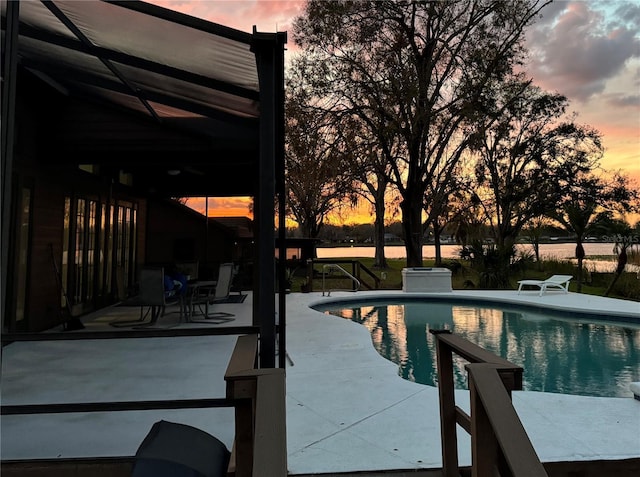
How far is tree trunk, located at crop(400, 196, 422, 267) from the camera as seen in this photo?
47.2 feet

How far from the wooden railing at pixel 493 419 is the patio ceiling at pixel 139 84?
182 centimetres

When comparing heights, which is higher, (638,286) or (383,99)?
(383,99)

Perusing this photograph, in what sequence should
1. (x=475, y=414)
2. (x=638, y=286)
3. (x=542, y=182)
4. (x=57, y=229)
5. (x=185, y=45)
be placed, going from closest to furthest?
(x=475, y=414) → (x=185, y=45) → (x=57, y=229) → (x=638, y=286) → (x=542, y=182)

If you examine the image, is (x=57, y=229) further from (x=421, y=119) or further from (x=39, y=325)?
(x=421, y=119)

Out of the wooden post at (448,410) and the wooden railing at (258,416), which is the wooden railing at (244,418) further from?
the wooden post at (448,410)

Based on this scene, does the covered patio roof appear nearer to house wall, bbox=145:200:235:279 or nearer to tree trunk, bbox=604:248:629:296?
house wall, bbox=145:200:235:279

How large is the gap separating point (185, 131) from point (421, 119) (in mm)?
9234

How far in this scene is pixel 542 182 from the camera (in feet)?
60.1

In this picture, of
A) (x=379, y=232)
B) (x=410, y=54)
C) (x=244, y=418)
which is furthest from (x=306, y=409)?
(x=379, y=232)

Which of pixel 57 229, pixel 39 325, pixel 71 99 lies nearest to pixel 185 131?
pixel 71 99

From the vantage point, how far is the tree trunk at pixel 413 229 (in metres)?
14.4

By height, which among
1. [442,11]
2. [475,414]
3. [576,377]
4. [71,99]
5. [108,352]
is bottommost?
[576,377]

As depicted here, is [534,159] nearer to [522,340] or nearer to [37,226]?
[522,340]

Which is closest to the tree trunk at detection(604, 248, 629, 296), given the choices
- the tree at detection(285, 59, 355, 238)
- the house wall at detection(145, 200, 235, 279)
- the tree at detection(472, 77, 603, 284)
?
the tree at detection(472, 77, 603, 284)
